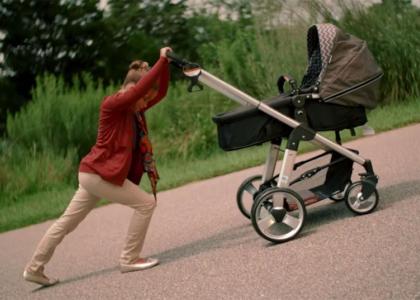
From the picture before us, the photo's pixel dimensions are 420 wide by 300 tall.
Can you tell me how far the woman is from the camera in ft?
19.5

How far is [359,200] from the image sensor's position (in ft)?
20.8

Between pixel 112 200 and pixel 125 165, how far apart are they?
36 centimetres

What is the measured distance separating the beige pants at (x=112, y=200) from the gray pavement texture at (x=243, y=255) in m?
0.25

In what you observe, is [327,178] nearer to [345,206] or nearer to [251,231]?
[345,206]

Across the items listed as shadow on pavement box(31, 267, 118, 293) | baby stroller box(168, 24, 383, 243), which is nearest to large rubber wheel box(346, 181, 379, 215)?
baby stroller box(168, 24, 383, 243)

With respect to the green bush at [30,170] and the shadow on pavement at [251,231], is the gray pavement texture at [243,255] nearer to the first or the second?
the shadow on pavement at [251,231]

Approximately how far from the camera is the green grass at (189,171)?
414 inches

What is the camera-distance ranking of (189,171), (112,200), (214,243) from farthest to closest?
(189,171) → (214,243) → (112,200)

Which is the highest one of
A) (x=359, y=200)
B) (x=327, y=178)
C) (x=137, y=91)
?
(x=137, y=91)

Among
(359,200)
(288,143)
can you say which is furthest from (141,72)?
(359,200)

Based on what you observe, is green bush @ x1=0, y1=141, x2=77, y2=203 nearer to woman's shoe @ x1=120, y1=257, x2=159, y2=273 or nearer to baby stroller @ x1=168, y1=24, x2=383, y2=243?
woman's shoe @ x1=120, y1=257, x2=159, y2=273

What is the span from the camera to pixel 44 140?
1489 centimetres

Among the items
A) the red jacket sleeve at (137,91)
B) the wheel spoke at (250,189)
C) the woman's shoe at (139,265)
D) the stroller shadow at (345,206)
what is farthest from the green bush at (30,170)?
the red jacket sleeve at (137,91)

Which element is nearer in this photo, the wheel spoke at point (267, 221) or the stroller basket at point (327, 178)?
the wheel spoke at point (267, 221)
